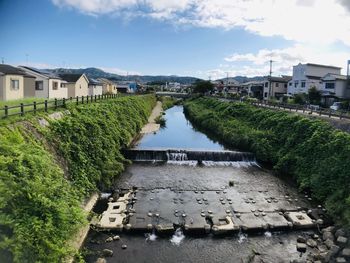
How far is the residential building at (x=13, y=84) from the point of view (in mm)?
30688

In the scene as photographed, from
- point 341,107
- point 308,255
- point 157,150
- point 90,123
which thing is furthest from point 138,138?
point 341,107

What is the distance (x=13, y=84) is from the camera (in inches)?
1287

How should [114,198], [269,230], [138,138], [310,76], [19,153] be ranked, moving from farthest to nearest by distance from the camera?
[310,76], [138,138], [114,198], [269,230], [19,153]

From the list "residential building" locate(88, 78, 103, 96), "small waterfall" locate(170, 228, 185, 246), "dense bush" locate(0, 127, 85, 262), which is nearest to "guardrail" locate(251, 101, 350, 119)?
"small waterfall" locate(170, 228, 185, 246)

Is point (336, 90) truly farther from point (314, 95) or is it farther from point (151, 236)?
point (151, 236)

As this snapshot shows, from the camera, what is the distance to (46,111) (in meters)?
18.8

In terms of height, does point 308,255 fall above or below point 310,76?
below

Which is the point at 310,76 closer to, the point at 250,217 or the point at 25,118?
the point at 250,217

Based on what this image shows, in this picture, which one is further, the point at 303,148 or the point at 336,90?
the point at 336,90

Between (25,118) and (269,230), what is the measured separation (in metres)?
13.4

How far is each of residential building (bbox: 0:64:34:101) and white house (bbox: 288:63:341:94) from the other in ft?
174

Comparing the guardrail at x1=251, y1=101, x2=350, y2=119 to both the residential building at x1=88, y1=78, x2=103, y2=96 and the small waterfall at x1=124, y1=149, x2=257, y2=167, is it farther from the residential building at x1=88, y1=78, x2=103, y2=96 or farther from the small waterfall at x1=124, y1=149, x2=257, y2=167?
the residential building at x1=88, y1=78, x2=103, y2=96

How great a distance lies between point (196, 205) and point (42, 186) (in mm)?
9541

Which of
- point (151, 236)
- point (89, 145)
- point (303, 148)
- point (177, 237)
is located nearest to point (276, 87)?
point (303, 148)
